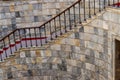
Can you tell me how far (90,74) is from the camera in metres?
8.57

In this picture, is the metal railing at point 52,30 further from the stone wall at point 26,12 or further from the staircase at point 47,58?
the stone wall at point 26,12

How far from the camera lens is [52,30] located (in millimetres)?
10852

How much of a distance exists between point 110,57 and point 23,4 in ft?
16.6

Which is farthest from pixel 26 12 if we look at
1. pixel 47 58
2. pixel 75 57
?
pixel 75 57

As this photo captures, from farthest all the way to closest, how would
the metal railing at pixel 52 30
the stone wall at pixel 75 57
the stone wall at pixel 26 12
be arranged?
the stone wall at pixel 26 12, the metal railing at pixel 52 30, the stone wall at pixel 75 57

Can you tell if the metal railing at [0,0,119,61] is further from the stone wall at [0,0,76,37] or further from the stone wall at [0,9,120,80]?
the stone wall at [0,9,120,80]

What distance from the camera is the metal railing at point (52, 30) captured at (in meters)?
9.69

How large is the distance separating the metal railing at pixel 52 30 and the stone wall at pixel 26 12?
37cm

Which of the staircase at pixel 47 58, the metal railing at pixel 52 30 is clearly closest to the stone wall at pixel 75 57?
the staircase at pixel 47 58

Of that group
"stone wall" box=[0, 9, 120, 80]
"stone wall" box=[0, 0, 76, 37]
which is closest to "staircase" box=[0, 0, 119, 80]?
"stone wall" box=[0, 9, 120, 80]

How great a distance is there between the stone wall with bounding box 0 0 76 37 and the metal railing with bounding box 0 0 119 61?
0.37 m

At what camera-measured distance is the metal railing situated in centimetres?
969

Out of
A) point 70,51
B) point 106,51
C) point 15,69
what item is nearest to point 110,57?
point 106,51

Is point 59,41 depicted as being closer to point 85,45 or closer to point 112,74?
point 85,45
